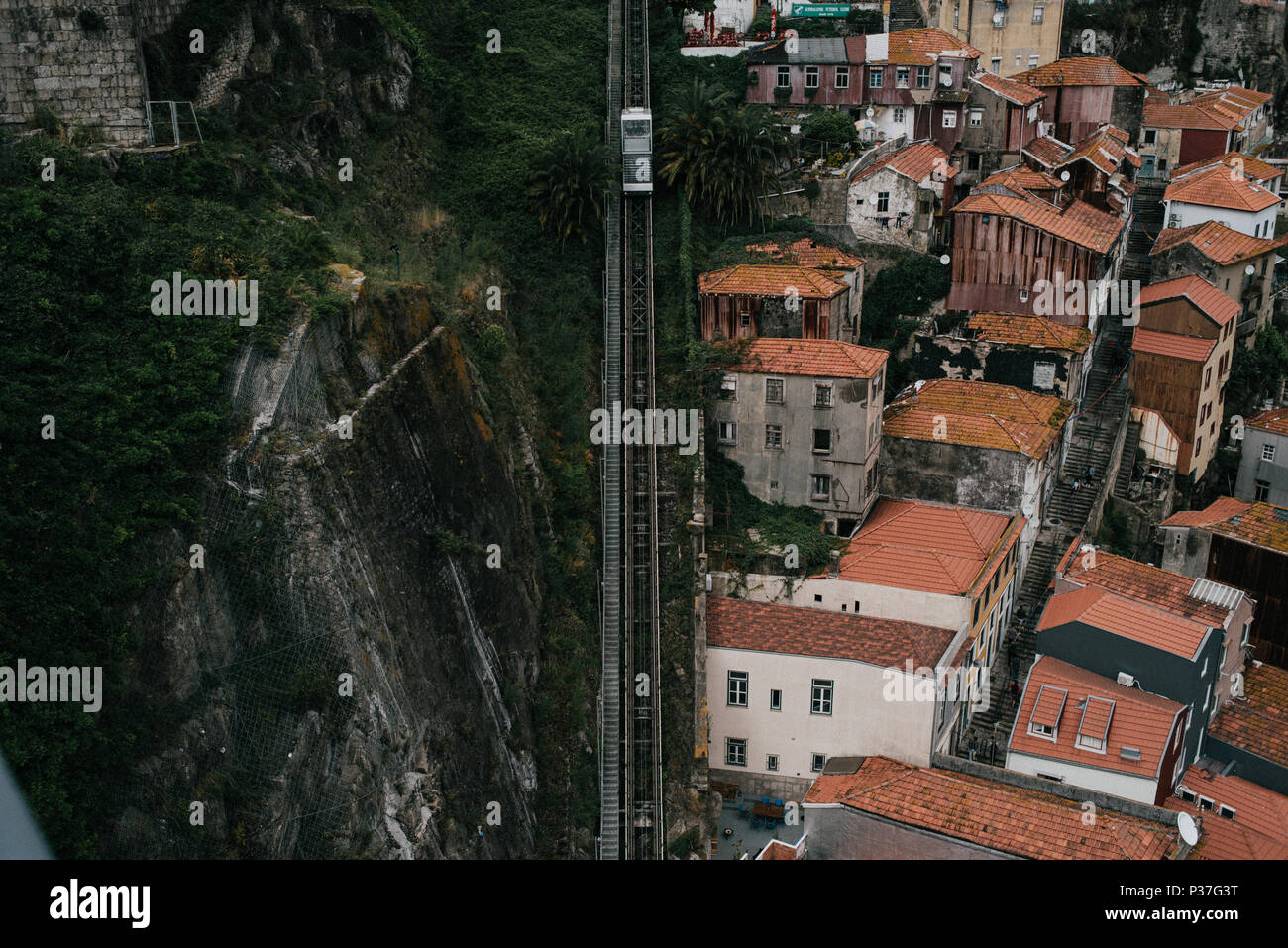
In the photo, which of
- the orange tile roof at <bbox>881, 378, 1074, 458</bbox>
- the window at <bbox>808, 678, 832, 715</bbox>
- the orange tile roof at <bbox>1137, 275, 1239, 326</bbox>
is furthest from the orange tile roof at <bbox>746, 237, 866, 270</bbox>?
the window at <bbox>808, 678, 832, 715</bbox>

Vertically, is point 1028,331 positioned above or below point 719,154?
below

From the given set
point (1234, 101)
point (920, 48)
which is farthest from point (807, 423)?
point (1234, 101)

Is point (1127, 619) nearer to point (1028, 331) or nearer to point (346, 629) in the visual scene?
point (1028, 331)

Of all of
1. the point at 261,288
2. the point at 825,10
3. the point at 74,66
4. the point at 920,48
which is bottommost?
the point at 261,288

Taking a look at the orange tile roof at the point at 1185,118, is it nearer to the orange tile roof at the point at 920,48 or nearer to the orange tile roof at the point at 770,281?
the orange tile roof at the point at 920,48

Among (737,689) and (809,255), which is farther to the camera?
(809,255)

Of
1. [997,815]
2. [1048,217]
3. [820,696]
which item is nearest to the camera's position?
[997,815]

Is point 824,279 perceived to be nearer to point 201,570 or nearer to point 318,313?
point 318,313
